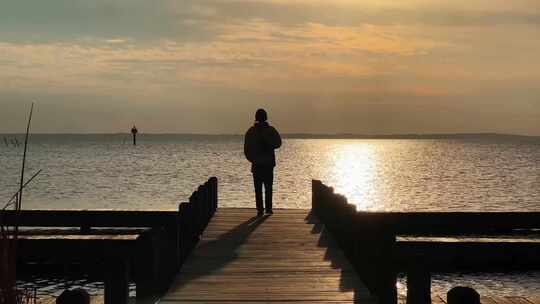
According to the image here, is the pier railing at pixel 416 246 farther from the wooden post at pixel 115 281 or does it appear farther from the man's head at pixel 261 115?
the wooden post at pixel 115 281

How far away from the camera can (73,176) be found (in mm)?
87312

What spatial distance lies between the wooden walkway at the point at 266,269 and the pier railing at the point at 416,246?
330 millimetres

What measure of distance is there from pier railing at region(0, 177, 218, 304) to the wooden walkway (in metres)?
0.31

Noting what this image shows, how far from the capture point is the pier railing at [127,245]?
A: 7121mm

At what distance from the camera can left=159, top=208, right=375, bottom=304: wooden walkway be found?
9188 millimetres

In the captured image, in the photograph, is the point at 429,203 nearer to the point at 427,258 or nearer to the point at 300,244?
the point at 300,244

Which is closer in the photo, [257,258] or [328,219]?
[257,258]

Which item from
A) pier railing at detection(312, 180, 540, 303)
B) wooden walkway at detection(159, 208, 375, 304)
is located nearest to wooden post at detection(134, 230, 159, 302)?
wooden walkway at detection(159, 208, 375, 304)

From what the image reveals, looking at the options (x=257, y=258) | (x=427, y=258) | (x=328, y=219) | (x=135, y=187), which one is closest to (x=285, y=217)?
(x=328, y=219)

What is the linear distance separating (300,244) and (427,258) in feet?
22.2

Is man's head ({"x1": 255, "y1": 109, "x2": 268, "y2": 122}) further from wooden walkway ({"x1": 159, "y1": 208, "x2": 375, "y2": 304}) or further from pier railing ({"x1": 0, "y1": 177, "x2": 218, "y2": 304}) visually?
wooden walkway ({"x1": 159, "y1": 208, "x2": 375, "y2": 304})

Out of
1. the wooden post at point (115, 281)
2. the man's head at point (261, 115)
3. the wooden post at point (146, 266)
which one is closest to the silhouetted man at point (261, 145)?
the man's head at point (261, 115)

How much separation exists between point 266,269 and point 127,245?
2212 millimetres

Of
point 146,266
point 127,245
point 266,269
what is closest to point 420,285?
point 146,266
